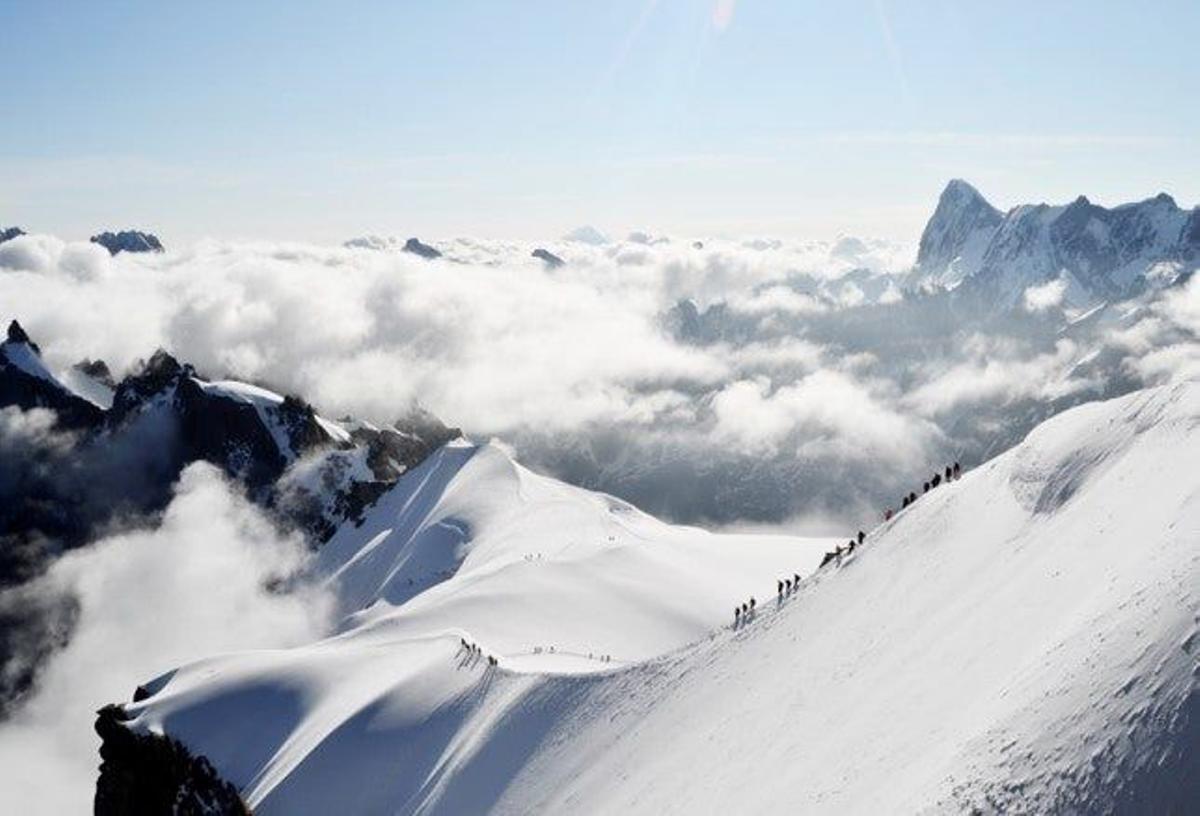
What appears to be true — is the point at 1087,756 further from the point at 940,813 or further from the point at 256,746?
the point at 256,746

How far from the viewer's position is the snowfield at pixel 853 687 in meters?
22.8

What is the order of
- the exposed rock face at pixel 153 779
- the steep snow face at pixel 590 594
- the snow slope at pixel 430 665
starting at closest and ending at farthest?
1. the snow slope at pixel 430 665
2. the exposed rock face at pixel 153 779
3. the steep snow face at pixel 590 594

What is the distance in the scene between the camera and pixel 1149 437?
37.9m

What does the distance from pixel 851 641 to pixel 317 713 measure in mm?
50919

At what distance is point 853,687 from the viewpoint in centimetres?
3719

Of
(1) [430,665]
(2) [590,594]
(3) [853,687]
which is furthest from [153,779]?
(3) [853,687]

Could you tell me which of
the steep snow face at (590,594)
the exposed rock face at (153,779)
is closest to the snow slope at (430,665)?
the steep snow face at (590,594)

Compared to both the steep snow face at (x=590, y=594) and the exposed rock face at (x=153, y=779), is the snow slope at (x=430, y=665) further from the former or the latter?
→ the exposed rock face at (x=153, y=779)

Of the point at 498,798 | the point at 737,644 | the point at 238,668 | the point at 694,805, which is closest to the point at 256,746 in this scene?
the point at 238,668

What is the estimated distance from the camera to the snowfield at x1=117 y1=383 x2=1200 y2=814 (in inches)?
899

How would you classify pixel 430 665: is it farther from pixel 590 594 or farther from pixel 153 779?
pixel 590 594

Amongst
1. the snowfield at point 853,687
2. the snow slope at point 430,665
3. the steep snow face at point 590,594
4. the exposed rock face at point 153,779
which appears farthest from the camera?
the steep snow face at point 590,594

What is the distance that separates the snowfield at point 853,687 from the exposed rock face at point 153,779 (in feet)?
5.45

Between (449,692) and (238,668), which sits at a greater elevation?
(449,692)
